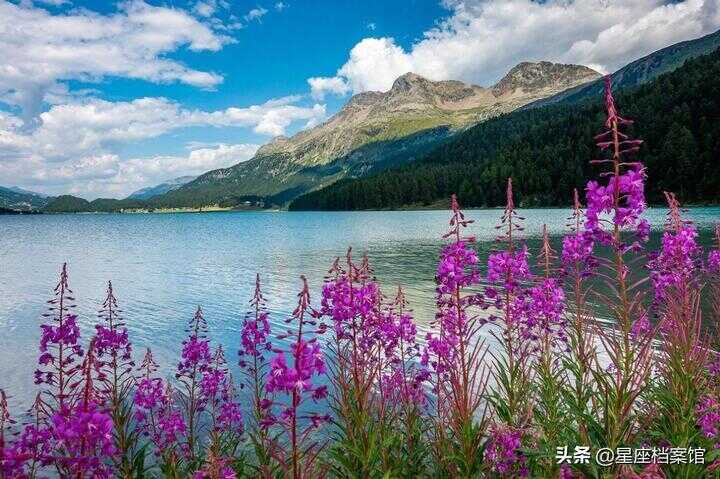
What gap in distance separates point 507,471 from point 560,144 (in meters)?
216

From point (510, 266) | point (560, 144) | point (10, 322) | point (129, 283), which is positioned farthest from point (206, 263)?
point (560, 144)

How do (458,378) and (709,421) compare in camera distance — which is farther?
(709,421)

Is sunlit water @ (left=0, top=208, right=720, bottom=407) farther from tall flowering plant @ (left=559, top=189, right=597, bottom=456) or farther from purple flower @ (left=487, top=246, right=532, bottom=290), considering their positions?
purple flower @ (left=487, top=246, right=532, bottom=290)

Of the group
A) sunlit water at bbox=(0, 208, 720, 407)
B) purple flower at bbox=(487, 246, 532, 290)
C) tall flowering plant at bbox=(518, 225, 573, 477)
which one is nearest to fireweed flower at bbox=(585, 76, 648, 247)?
purple flower at bbox=(487, 246, 532, 290)

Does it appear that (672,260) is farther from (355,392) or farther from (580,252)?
(355,392)

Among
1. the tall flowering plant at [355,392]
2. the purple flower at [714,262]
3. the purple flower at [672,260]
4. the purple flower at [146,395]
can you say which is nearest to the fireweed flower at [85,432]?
the tall flowering plant at [355,392]

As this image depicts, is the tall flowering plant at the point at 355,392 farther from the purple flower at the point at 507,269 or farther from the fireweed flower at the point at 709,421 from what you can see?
the fireweed flower at the point at 709,421

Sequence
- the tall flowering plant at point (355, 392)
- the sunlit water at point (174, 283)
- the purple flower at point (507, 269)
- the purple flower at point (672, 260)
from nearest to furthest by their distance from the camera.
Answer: the tall flowering plant at point (355, 392), the purple flower at point (507, 269), the purple flower at point (672, 260), the sunlit water at point (174, 283)

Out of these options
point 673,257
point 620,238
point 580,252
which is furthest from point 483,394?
point 673,257

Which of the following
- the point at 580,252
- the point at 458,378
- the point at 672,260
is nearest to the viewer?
the point at 458,378

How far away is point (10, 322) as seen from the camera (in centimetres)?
3092

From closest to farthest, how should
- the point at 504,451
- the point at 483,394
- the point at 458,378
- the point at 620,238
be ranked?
the point at 620,238
the point at 504,451
the point at 458,378
the point at 483,394

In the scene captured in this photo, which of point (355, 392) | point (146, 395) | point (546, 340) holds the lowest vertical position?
point (146, 395)

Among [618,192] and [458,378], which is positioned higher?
[618,192]
